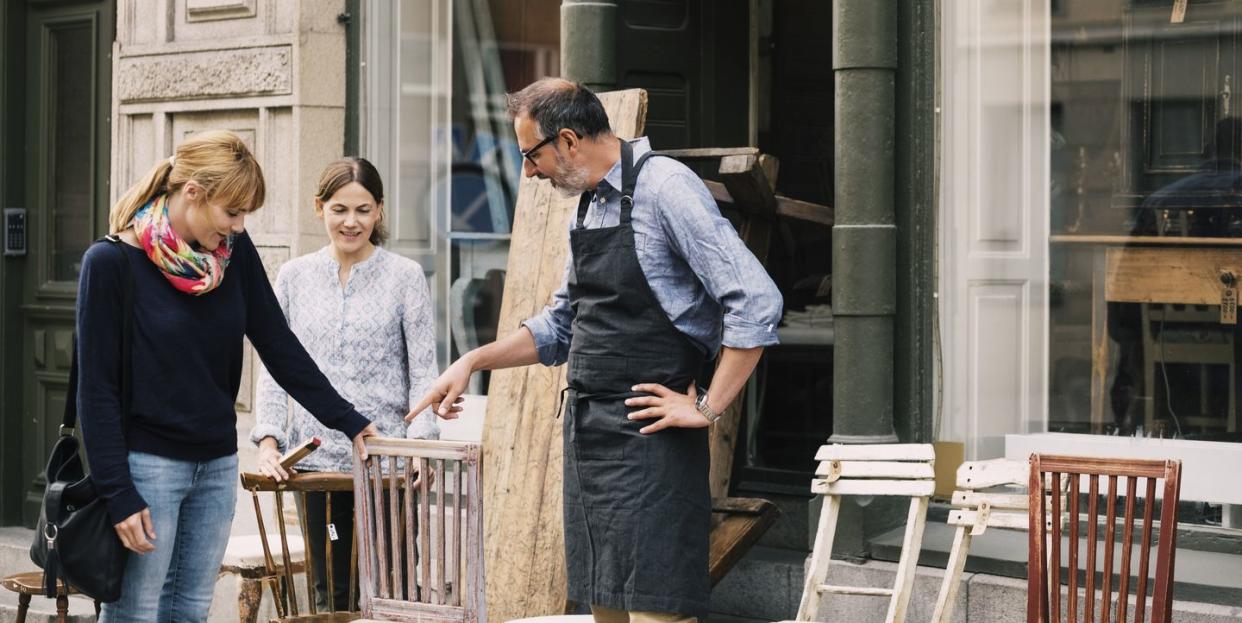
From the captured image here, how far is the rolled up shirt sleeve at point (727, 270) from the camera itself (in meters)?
3.95

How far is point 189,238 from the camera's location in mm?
4113

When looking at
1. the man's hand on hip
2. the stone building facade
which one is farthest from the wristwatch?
the stone building facade

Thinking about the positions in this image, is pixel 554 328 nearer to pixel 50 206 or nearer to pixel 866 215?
pixel 866 215

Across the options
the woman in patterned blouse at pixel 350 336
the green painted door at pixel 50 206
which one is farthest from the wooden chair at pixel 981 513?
the green painted door at pixel 50 206

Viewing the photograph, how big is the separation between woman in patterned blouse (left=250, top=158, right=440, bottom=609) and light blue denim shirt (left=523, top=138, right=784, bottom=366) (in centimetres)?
113

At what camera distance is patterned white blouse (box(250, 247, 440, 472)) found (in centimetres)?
516

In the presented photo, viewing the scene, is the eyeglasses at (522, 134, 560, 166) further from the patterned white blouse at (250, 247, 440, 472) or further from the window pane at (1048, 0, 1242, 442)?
the window pane at (1048, 0, 1242, 442)

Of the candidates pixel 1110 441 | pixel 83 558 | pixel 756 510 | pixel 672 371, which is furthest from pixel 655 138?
pixel 83 558

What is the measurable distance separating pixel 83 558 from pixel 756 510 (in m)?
2.47

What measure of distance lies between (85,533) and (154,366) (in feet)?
1.41

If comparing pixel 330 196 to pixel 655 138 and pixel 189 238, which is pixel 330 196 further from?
pixel 655 138

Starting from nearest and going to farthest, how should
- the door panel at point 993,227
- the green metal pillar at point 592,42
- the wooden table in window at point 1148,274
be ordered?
the wooden table in window at point 1148,274 → the door panel at point 993,227 → the green metal pillar at point 592,42

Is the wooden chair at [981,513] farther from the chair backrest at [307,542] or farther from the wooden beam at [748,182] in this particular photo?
the chair backrest at [307,542]

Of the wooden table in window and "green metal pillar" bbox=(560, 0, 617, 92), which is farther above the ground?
"green metal pillar" bbox=(560, 0, 617, 92)
